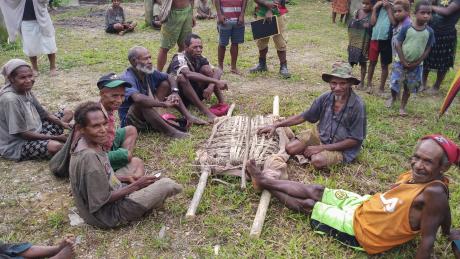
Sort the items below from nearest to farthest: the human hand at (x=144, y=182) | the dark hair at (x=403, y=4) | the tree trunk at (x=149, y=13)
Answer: the human hand at (x=144, y=182)
the dark hair at (x=403, y=4)
the tree trunk at (x=149, y=13)

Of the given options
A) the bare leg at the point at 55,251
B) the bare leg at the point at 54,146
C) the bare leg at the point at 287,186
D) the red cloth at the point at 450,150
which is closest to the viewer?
the red cloth at the point at 450,150

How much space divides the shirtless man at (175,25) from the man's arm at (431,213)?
478cm

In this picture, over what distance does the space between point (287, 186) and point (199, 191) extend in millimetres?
763

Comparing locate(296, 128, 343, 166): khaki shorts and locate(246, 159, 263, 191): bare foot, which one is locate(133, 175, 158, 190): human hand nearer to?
locate(246, 159, 263, 191): bare foot

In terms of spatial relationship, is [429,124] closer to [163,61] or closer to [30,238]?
[163,61]

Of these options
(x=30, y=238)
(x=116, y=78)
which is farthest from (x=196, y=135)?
(x=30, y=238)

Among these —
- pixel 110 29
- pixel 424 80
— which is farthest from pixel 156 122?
pixel 110 29

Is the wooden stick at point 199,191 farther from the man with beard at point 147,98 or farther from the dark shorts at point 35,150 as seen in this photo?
the dark shorts at point 35,150

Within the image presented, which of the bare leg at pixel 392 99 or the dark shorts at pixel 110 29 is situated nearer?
the bare leg at pixel 392 99

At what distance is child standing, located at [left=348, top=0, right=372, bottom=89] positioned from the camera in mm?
5969

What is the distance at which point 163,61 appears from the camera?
652 cm

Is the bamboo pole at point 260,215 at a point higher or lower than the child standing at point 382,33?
lower

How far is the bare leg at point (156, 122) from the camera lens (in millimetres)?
4641

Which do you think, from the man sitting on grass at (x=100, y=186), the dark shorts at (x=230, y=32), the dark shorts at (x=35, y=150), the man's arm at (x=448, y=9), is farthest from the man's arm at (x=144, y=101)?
the man's arm at (x=448, y=9)
